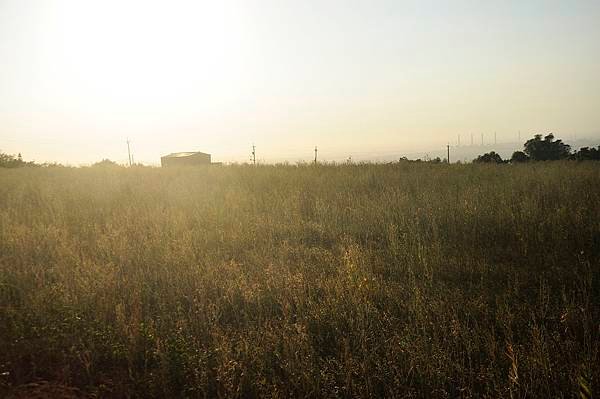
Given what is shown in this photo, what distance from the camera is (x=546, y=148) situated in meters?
25.2

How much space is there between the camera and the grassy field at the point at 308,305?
95.3 inches

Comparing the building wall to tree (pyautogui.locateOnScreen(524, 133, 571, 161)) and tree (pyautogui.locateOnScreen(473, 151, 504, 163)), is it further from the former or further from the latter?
tree (pyautogui.locateOnScreen(524, 133, 571, 161))

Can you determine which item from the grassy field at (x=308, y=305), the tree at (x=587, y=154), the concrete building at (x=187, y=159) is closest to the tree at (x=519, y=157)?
the tree at (x=587, y=154)

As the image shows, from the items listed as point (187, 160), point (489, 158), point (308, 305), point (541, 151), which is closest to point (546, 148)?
point (541, 151)

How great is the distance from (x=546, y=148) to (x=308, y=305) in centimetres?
2907

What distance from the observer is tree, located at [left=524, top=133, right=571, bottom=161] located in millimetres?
24634

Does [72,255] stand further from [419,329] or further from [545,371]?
[545,371]

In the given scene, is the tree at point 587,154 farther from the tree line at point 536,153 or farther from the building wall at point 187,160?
the building wall at point 187,160

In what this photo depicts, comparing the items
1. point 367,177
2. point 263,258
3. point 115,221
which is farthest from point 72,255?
point 367,177

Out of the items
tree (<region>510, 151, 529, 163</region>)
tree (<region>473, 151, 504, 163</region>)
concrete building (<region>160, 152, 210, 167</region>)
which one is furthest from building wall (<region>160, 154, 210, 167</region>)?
tree (<region>510, 151, 529, 163</region>)

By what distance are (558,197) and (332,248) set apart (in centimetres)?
555

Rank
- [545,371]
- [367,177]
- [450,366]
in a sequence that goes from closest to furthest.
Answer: [545,371] < [450,366] < [367,177]

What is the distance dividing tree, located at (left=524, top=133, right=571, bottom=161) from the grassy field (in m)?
21.9

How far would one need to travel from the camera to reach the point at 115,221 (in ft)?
23.3
